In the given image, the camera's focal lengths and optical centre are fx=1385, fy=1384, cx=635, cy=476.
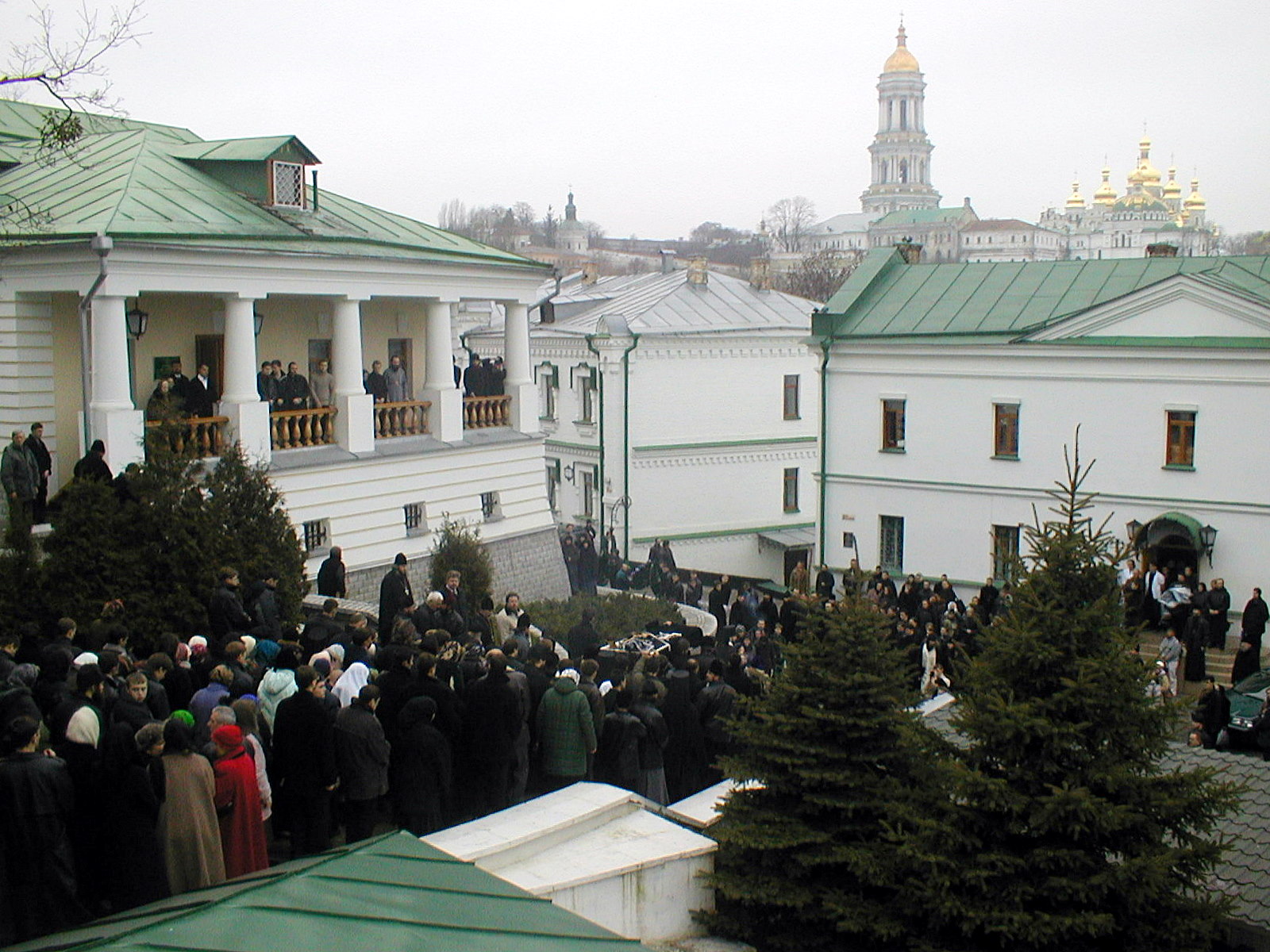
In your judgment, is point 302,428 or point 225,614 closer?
point 225,614

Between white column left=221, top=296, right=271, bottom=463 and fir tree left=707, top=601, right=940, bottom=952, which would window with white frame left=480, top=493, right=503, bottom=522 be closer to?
white column left=221, top=296, right=271, bottom=463

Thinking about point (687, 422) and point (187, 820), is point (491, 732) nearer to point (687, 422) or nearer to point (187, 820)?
point (187, 820)

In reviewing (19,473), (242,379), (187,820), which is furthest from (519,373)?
(187,820)

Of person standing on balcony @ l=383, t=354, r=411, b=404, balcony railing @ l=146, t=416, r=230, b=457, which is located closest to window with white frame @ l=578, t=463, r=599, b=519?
person standing on balcony @ l=383, t=354, r=411, b=404

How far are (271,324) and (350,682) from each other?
12348mm

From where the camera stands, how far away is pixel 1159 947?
25.8 ft

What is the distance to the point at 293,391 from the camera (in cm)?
2016

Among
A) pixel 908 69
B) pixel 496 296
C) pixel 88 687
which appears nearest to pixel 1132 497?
pixel 496 296

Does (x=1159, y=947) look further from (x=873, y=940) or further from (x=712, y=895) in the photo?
(x=712, y=895)

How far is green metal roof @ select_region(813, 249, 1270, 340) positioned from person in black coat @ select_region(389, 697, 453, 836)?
17821mm

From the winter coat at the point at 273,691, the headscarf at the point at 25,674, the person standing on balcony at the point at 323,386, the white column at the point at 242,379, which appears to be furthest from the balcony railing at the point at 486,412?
the headscarf at the point at 25,674

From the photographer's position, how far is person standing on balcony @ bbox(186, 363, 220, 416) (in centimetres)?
1806

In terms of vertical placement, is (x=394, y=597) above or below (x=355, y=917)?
below

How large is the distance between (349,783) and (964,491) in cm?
1883
